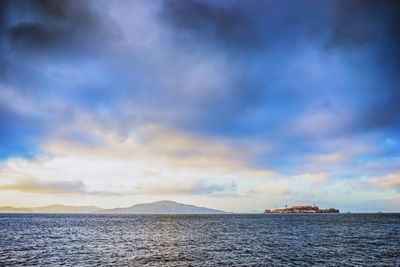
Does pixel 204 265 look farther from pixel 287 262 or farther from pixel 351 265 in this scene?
pixel 351 265

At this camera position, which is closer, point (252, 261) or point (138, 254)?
point (252, 261)

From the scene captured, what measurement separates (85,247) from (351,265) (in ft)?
147

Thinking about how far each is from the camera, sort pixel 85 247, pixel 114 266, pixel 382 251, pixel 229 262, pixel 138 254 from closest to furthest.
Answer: pixel 114 266 < pixel 229 262 < pixel 138 254 < pixel 382 251 < pixel 85 247

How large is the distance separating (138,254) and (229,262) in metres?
15.9

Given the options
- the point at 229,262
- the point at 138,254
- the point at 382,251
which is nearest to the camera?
the point at 229,262

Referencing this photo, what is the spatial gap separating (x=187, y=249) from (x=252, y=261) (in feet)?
52.3

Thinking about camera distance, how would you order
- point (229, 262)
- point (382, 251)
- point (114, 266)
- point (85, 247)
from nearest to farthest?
point (114, 266) < point (229, 262) < point (382, 251) < point (85, 247)

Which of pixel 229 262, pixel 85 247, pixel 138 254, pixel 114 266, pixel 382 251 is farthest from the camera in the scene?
pixel 85 247

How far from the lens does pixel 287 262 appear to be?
4584 centimetres

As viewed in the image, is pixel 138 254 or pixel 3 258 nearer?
pixel 3 258

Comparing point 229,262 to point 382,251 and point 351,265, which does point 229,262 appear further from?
point 382,251

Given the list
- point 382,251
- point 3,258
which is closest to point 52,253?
point 3,258

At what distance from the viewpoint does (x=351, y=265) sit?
43.9 metres

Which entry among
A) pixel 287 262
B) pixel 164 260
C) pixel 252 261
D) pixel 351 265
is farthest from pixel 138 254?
pixel 351 265
